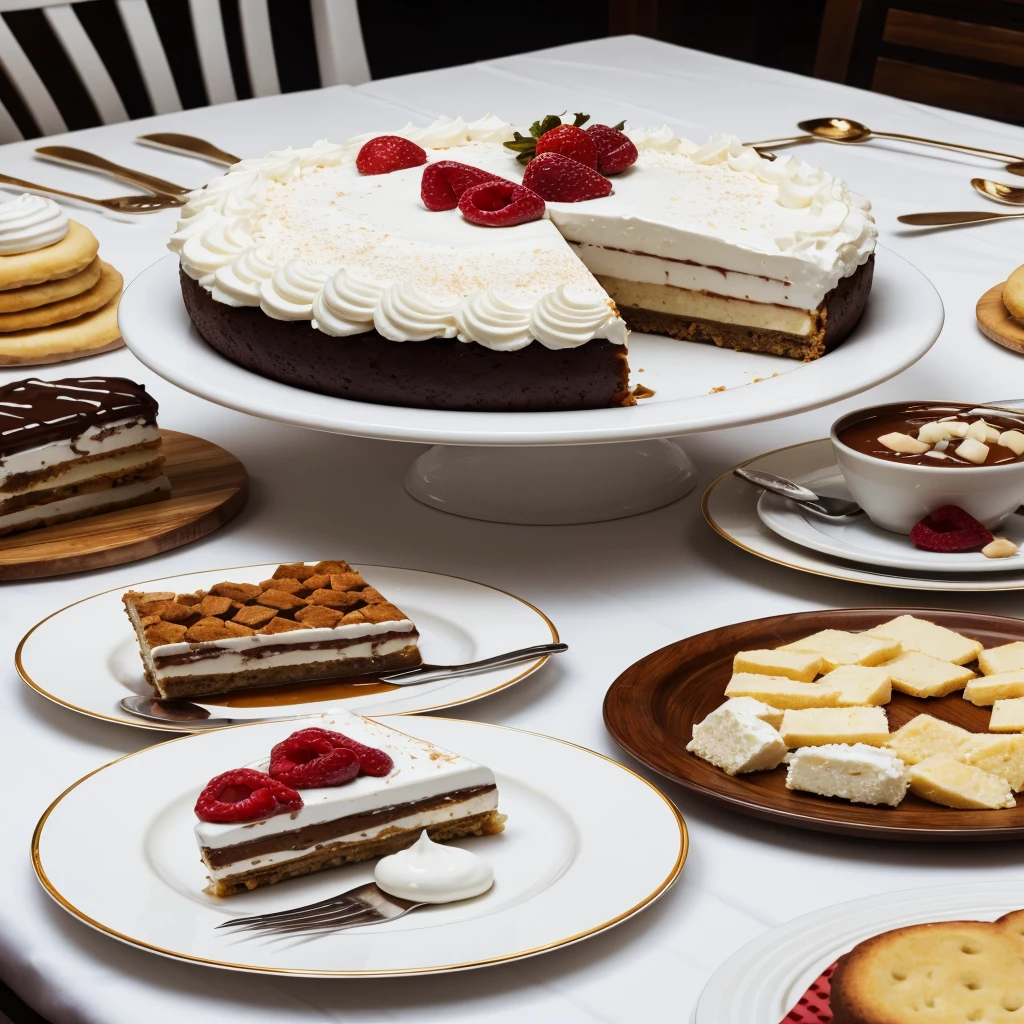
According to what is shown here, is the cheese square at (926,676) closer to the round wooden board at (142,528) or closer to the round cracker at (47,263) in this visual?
the round wooden board at (142,528)

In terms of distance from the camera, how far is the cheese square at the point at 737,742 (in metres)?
1.30

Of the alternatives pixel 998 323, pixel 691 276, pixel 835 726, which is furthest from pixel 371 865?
pixel 998 323

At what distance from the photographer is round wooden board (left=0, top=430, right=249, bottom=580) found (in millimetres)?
1814

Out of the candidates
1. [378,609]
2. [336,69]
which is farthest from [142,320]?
[336,69]

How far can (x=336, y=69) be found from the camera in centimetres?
446

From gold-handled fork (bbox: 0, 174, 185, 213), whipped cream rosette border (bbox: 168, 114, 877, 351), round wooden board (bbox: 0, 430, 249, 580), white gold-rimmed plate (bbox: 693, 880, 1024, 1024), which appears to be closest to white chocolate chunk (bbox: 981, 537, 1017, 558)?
whipped cream rosette border (bbox: 168, 114, 877, 351)

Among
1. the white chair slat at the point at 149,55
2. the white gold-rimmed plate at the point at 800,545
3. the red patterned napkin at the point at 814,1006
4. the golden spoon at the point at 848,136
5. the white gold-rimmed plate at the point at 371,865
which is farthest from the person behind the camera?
the white chair slat at the point at 149,55

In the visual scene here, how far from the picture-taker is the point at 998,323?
8.25 ft

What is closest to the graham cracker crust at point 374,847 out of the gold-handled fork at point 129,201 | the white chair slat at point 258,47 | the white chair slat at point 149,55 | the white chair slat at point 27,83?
the gold-handled fork at point 129,201

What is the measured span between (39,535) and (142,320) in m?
0.39

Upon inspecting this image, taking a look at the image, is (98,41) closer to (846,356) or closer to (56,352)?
(56,352)

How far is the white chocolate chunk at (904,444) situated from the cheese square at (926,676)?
0.38 m

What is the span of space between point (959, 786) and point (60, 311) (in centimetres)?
184

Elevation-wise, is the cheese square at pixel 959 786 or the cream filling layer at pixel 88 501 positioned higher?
the cheese square at pixel 959 786
